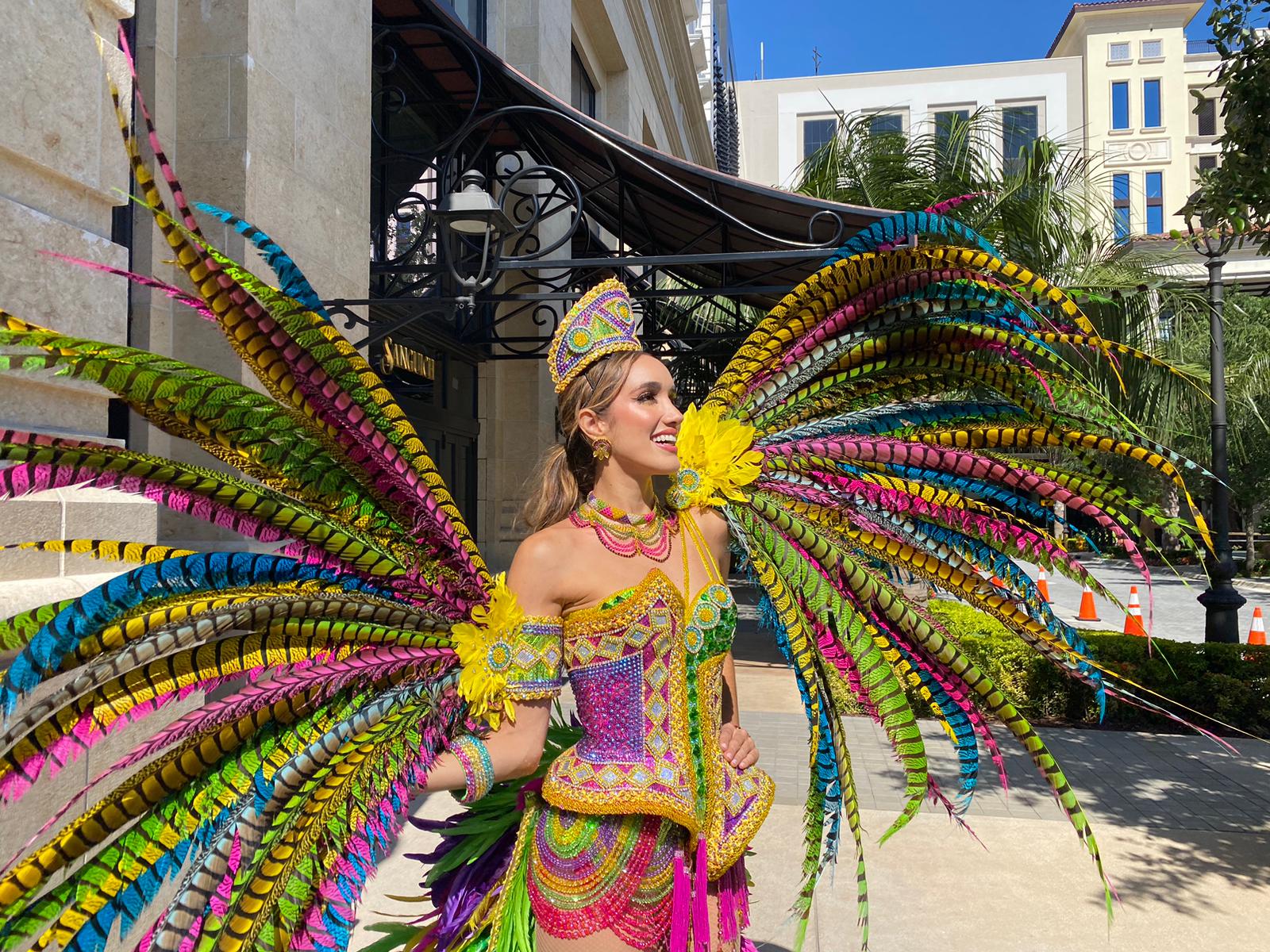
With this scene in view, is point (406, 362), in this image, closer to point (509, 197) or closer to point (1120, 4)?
point (509, 197)

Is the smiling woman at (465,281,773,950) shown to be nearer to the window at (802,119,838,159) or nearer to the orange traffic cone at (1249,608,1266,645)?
the orange traffic cone at (1249,608,1266,645)

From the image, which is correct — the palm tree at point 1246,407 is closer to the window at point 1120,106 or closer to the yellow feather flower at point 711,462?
the yellow feather flower at point 711,462

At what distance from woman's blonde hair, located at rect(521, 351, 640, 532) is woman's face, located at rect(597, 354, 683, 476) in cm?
3

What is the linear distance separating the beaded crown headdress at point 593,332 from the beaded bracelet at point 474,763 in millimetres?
889

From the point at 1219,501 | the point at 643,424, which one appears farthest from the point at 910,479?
the point at 1219,501

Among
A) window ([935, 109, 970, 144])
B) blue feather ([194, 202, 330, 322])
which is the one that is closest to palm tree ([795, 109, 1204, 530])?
window ([935, 109, 970, 144])

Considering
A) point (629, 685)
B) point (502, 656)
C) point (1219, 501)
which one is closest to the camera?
point (502, 656)

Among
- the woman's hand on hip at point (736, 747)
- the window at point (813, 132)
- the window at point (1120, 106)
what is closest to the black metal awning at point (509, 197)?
the woman's hand on hip at point (736, 747)

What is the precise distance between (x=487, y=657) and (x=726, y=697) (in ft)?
2.44

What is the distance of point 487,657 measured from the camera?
199 centimetres

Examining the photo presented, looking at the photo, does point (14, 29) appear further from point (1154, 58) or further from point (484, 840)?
point (1154, 58)

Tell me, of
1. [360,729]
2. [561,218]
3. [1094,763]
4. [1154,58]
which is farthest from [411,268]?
[1154,58]

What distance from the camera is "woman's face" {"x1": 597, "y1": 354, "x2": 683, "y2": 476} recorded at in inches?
86.7

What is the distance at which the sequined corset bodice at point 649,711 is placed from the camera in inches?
81.2
